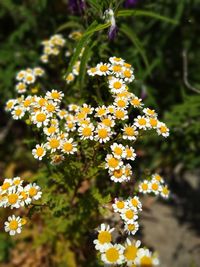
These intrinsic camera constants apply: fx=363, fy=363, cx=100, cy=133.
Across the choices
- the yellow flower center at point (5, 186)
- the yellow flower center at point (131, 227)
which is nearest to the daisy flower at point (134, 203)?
the yellow flower center at point (131, 227)

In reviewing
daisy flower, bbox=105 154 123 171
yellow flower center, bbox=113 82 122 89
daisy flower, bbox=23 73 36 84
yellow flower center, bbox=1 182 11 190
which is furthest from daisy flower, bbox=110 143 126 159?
daisy flower, bbox=23 73 36 84

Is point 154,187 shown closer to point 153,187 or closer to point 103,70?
point 153,187

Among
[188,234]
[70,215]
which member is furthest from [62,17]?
[188,234]

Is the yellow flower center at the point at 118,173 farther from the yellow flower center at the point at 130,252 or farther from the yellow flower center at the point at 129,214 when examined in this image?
the yellow flower center at the point at 130,252

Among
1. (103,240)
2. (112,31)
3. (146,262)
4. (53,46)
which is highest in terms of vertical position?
(53,46)

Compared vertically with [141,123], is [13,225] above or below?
below

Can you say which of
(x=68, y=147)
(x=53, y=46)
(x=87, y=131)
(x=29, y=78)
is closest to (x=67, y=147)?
(x=68, y=147)

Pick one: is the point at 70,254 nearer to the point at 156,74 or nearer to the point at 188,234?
the point at 188,234
